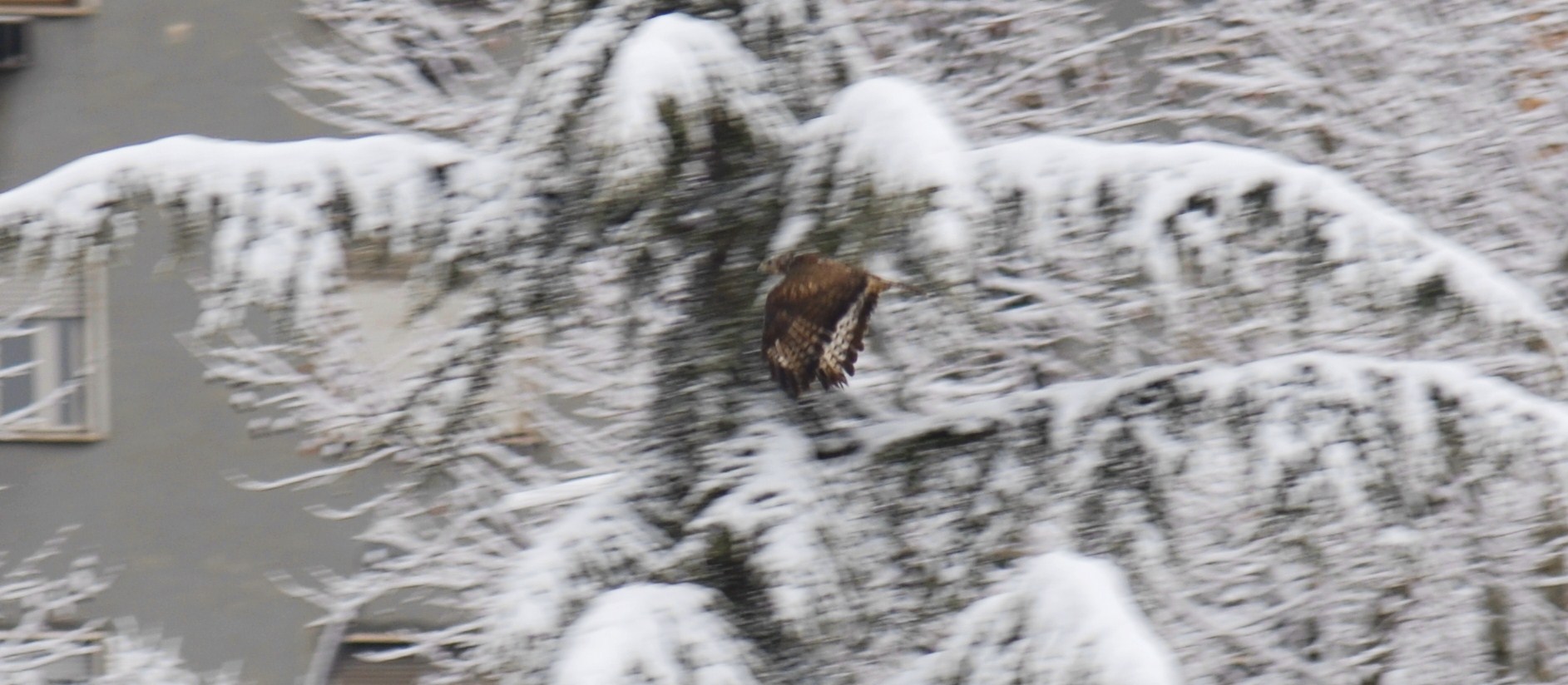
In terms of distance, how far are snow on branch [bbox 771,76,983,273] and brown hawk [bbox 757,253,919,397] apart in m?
0.09

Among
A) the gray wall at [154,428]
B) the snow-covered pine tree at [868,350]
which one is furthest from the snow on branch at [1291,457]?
the gray wall at [154,428]

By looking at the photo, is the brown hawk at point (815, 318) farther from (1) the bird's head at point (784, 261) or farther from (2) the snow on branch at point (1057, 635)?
(2) the snow on branch at point (1057, 635)

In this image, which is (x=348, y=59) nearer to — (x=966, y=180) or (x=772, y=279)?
(x=772, y=279)

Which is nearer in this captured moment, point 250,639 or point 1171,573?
point 1171,573

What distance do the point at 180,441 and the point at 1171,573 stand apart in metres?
7.46

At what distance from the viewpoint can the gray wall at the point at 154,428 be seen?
995 centimetres

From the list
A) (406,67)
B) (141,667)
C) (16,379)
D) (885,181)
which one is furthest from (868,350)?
(16,379)

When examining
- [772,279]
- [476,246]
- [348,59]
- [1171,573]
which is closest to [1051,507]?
[1171,573]

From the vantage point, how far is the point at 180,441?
10.0 meters

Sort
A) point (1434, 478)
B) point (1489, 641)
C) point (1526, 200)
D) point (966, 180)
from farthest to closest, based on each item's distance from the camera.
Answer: point (1526, 200), point (1489, 641), point (1434, 478), point (966, 180)

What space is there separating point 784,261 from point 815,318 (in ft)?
0.38

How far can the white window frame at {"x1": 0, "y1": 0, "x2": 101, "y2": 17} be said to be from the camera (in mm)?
10023

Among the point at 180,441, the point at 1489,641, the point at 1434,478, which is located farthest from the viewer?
the point at 180,441

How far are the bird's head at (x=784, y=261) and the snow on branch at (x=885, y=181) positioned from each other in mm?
27
